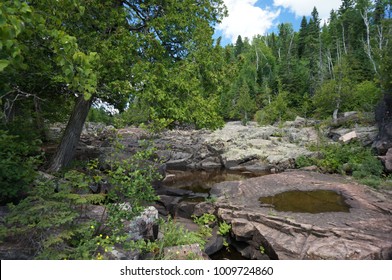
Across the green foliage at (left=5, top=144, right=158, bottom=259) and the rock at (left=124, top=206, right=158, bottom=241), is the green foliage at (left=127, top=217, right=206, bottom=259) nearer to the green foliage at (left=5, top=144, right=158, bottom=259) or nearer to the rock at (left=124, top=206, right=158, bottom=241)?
the rock at (left=124, top=206, right=158, bottom=241)

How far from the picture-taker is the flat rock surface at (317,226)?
5617 mm

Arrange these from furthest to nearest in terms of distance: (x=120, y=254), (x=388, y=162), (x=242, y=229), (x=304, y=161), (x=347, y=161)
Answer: (x=304, y=161)
(x=347, y=161)
(x=388, y=162)
(x=242, y=229)
(x=120, y=254)

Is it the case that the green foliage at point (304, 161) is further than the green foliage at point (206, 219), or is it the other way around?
the green foliage at point (304, 161)

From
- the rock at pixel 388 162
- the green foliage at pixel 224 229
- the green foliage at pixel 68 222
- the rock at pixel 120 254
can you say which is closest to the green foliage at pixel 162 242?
the rock at pixel 120 254

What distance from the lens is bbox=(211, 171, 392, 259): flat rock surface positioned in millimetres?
5617

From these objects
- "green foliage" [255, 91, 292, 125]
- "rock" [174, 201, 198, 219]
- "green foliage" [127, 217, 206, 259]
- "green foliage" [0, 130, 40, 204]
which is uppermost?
"green foliage" [255, 91, 292, 125]

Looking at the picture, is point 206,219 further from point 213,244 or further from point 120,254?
point 120,254

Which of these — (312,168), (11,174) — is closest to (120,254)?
(11,174)

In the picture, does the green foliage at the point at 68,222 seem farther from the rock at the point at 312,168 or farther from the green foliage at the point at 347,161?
the rock at the point at 312,168

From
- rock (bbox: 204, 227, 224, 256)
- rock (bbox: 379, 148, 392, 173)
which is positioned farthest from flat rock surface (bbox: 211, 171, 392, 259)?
rock (bbox: 379, 148, 392, 173)

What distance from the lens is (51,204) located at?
3.99 m

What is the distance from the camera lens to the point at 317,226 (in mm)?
6387
